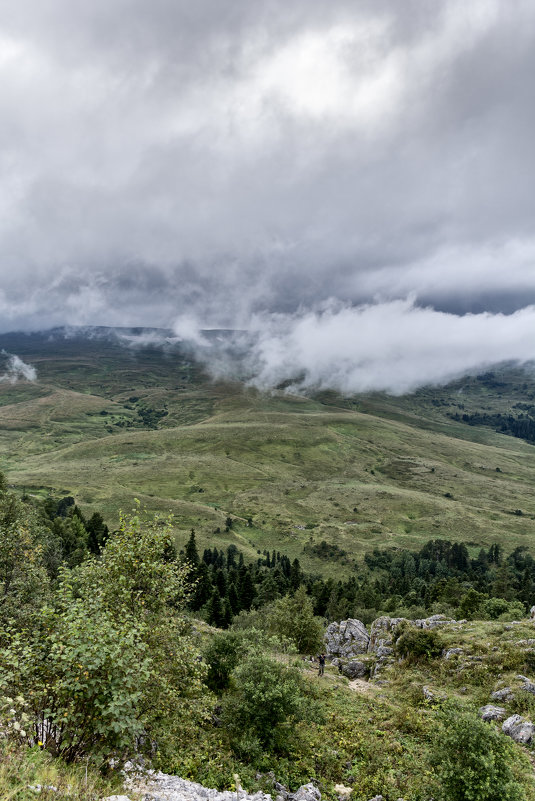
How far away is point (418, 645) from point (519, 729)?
2125 cm

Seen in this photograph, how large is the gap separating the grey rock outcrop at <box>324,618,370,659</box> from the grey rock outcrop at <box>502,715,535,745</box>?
37000mm

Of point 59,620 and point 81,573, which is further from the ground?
point 59,620

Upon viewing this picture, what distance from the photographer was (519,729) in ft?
94.6

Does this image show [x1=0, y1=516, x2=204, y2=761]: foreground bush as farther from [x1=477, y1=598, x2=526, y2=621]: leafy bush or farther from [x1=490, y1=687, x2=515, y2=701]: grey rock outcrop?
[x1=477, y1=598, x2=526, y2=621]: leafy bush

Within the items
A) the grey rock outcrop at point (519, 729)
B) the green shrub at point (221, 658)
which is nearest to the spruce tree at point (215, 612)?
the green shrub at point (221, 658)

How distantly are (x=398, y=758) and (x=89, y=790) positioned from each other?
24637mm

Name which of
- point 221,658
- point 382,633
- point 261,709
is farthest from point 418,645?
point 261,709

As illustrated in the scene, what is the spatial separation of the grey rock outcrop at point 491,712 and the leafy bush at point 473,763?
47.1 feet

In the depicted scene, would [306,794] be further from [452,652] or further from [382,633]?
[382,633]

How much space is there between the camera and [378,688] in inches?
1764

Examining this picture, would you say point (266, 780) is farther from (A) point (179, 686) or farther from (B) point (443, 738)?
(B) point (443, 738)

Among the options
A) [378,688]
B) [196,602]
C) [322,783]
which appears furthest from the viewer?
[196,602]

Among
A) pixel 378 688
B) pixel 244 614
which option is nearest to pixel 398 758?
pixel 378 688

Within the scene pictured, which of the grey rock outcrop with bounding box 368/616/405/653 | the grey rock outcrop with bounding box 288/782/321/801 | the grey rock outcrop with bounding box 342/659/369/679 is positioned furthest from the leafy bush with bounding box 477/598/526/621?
the grey rock outcrop with bounding box 288/782/321/801
